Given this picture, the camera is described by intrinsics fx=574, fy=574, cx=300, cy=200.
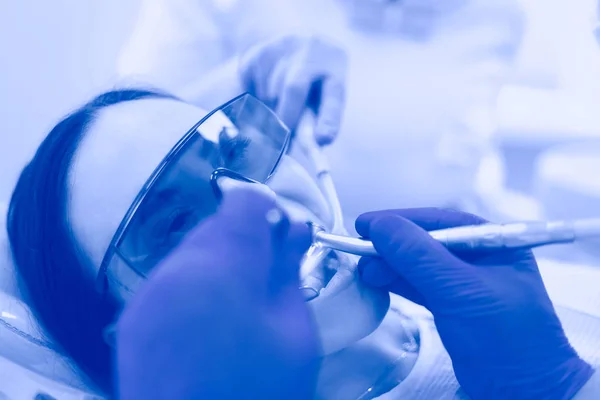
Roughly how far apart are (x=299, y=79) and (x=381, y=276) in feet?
1.18

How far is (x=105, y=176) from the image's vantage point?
0.56m

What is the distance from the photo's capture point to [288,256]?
19.4 inches

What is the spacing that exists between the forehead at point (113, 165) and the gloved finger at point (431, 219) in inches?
8.1

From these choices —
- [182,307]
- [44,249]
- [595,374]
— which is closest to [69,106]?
[44,249]

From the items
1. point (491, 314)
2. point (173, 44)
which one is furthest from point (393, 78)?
point (491, 314)

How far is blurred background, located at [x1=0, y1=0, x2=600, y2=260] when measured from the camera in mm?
773

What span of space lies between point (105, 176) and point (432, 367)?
395mm

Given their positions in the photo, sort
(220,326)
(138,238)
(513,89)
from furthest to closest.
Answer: (513,89), (138,238), (220,326)

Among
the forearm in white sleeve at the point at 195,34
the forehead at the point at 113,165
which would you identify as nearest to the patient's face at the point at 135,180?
the forehead at the point at 113,165

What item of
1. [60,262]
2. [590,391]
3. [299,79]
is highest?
[299,79]

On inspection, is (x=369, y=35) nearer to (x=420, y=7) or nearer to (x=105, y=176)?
(x=420, y=7)

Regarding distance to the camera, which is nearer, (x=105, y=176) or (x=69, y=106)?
(x=105, y=176)

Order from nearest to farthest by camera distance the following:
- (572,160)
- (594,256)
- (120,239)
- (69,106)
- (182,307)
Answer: (182,307) → (120,239) → (69,106) → (594,256) → (572,160)

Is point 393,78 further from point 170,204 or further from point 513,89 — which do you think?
point 170,204
